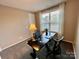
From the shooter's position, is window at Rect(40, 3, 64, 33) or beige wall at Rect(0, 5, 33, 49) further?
window at Rect(40, 3, 64, 33)

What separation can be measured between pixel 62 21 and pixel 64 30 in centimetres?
56

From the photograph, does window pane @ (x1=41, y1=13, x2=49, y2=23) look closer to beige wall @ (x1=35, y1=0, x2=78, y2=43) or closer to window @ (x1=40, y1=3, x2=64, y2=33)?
window @ (x1=40, y1=3, x2=64, y2=33)

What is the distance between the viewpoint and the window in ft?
16.6

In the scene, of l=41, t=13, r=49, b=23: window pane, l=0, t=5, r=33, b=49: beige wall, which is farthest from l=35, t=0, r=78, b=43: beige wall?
l=0, t=5, r=33, b=49: beige wall

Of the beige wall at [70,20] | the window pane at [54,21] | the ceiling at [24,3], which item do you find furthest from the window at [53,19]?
the ceiling at [24,3]

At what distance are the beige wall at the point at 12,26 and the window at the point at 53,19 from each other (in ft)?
3.60

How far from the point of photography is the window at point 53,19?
16.6ft

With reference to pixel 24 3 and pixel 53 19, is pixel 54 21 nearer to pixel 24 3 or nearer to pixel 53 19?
pixel 53 19

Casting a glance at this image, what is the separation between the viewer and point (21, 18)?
521cm

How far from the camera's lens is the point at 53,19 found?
549 centimetres

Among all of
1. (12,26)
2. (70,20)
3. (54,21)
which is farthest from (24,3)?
(70,20)

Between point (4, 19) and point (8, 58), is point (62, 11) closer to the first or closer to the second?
point (4, 19)

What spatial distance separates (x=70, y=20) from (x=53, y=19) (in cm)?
108

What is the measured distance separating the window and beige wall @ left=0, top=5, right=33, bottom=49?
1.10 m
